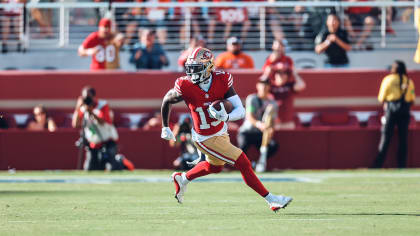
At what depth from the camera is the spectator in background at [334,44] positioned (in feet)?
65.7

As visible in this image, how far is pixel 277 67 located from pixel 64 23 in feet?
18.0

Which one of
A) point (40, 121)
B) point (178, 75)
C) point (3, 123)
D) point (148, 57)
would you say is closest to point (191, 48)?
point (178, 75)

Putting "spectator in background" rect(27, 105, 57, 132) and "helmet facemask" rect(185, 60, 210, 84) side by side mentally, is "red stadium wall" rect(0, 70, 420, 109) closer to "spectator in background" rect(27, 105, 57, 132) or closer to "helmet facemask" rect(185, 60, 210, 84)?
"spectator in background" rect(27, 105, 57, 132)

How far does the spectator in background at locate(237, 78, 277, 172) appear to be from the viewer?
17.9 meters

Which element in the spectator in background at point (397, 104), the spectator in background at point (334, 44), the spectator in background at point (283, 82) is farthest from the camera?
the spectator in background at point (334, 44)

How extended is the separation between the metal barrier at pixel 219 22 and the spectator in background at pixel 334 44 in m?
0.87

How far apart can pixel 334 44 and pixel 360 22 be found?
1972mm

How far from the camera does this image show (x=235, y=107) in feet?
35.8

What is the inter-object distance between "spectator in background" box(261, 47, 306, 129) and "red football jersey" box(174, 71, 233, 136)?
7696 mm

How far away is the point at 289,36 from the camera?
70.8 ft

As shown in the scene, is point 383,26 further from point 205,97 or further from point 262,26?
point 205,97

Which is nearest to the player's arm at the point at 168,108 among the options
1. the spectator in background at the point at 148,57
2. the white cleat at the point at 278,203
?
the white cleat at the point at 278,203

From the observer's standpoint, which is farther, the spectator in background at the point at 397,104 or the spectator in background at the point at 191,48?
the spectator in background at the point at 191,48

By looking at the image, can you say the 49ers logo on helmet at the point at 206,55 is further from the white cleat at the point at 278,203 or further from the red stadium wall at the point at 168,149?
the red stadium wall at the point at 168,149
